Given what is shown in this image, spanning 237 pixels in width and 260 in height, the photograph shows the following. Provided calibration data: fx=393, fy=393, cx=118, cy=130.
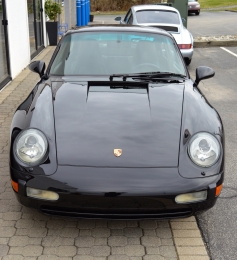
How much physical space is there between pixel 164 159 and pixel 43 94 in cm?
140

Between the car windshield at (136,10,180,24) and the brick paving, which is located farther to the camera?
the car windshield at (136,10,180,24)

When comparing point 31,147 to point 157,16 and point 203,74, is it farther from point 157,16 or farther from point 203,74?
point 157,16

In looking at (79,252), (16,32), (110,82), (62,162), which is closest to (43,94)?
(110,82)

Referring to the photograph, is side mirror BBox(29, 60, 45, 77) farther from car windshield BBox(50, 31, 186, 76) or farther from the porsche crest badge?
the porsche crest badge

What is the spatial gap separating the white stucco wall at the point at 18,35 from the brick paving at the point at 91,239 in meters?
5.53

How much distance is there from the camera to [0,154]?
4.55m

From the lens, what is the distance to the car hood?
291cm

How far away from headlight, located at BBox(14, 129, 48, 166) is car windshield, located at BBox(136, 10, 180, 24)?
7.57 meters

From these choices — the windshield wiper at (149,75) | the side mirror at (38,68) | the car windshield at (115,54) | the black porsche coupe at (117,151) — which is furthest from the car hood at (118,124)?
the side mirror at (38,68)

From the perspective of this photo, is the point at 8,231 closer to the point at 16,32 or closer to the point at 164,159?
the point at 164,159

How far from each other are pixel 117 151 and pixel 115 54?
1.67 meters

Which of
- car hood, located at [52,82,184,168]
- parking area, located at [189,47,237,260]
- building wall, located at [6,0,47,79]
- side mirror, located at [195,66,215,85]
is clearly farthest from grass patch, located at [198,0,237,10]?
car hood, located at [52,82,184,168]

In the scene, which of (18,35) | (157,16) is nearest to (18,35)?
(18,35)

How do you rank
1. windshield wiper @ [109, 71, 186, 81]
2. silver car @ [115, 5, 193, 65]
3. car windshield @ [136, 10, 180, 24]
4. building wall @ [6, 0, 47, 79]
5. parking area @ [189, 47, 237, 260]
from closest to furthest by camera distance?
parking area @ [189, 47, 237, 260]
windshield wiper @ [109, 71, 186, 81]
building wall @ [6, 0, 47, 79]
silver car @ [115, 5, 193, 65]
car windshield @ [136, 10, 180, 24]
